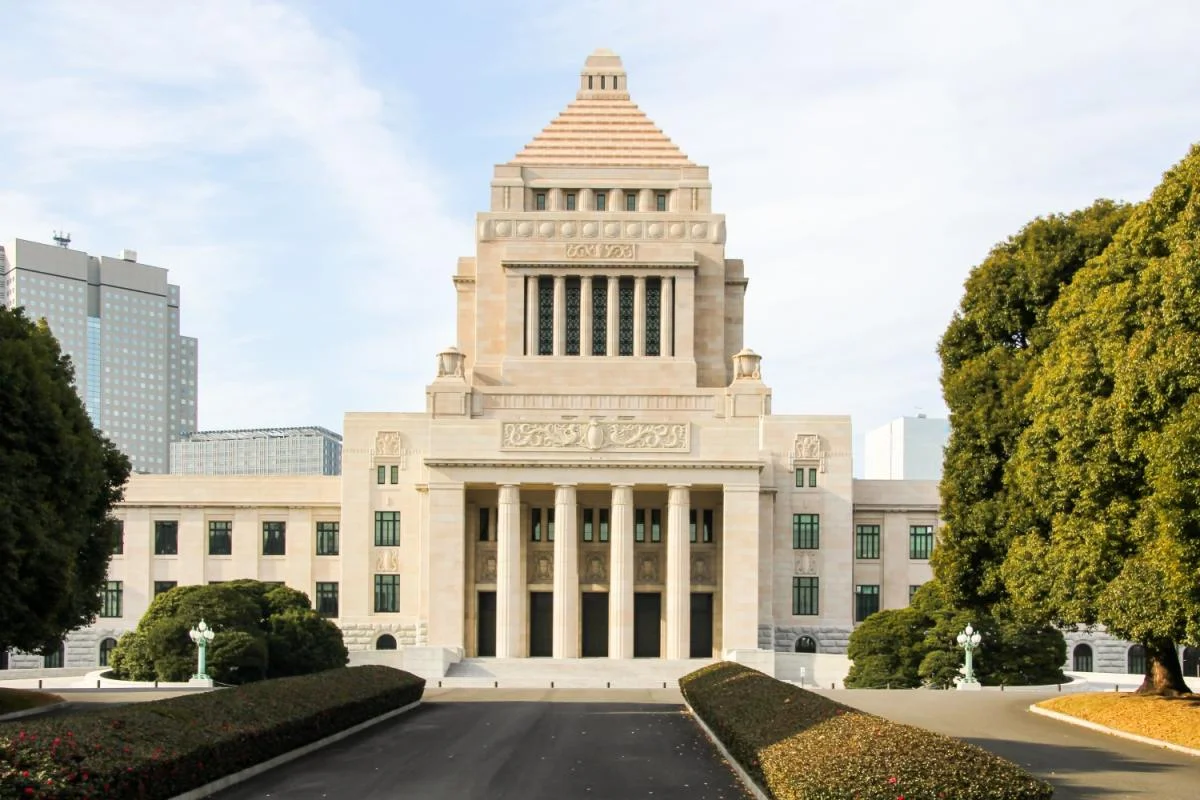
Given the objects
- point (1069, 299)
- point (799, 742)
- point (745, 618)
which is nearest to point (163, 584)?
point (745, 618)

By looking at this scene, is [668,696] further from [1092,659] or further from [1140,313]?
[1092,659]

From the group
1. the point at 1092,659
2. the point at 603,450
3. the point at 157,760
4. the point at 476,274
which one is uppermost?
the point at 476,274

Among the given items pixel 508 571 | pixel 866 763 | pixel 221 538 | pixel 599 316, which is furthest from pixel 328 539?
pixel 866 763

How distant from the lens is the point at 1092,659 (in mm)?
70750

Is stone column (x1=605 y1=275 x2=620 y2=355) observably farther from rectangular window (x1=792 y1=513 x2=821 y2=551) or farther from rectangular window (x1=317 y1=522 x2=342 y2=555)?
rectangular window (x1=317 y1=522 x2=342 y2=555)

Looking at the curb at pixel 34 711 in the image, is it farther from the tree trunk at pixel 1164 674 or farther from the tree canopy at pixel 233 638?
the tree trunk at pixel 1164 674

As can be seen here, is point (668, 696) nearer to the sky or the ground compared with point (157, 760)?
nearer to the ground

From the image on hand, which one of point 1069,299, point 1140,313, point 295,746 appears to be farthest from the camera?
point 1069,299

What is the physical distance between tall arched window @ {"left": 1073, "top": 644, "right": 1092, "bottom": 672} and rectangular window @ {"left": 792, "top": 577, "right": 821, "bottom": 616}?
1335 centimetres

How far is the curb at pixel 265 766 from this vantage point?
2244cm

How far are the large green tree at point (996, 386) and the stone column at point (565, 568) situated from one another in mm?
26130

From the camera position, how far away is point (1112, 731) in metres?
31.9

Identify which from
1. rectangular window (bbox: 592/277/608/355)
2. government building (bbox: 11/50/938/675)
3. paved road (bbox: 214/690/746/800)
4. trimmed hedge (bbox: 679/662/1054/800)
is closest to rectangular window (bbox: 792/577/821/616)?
government building (bbox: 11/50/938/675)

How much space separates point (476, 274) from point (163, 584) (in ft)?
76.8
